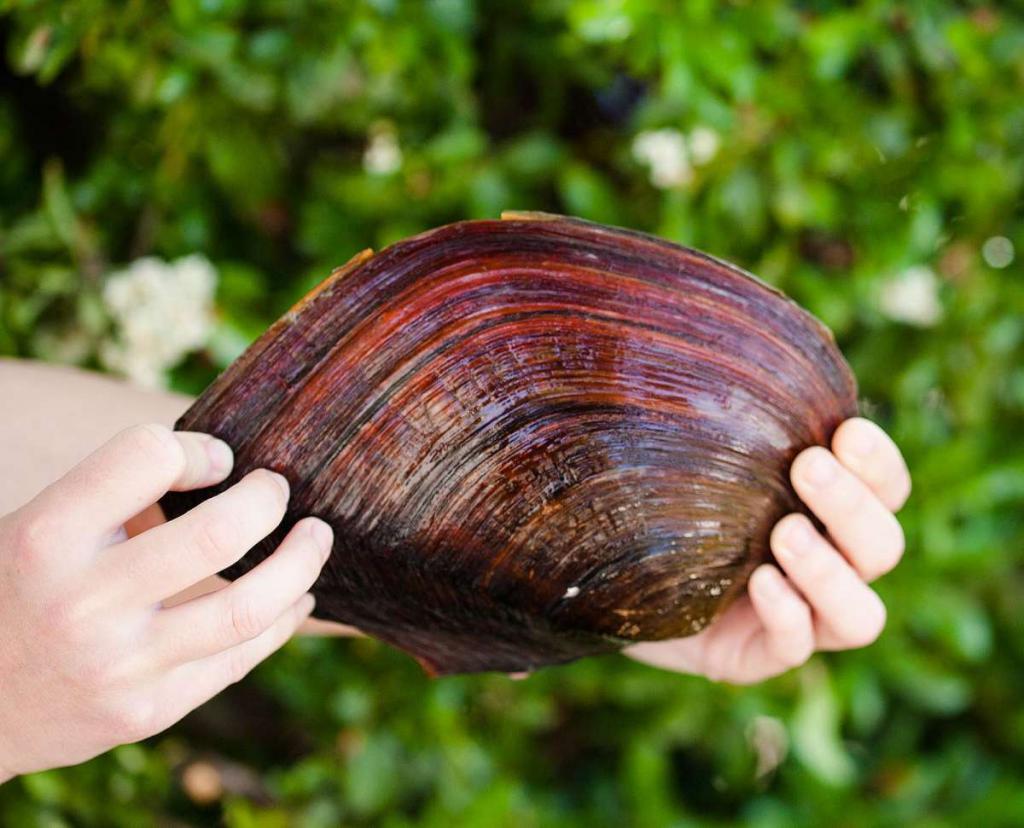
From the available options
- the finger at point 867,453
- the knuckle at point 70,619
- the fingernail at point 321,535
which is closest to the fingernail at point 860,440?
the finger at point 867,453

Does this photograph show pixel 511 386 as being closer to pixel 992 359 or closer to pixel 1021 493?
pixel 992 359

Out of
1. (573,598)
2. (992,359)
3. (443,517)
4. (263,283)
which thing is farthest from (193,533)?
(992,359)

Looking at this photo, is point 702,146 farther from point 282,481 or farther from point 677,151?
point 282,481

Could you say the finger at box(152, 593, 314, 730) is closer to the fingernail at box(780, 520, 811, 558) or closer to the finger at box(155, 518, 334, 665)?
the finger at box(155, 518, 334, 665)

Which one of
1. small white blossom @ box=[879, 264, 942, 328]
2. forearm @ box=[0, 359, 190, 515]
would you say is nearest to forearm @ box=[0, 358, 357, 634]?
forearm @ box=[0, 359, 190, 515]

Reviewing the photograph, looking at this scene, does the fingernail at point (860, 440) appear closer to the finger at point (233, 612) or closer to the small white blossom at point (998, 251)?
the finger at point (233, 612)

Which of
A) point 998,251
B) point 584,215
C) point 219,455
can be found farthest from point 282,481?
point 998,251

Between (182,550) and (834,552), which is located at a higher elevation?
(182,550)
